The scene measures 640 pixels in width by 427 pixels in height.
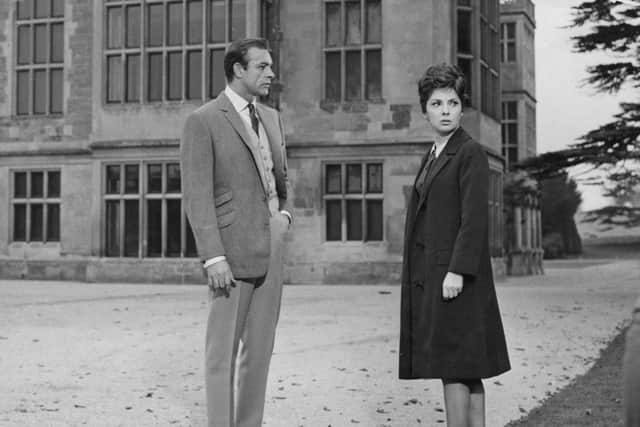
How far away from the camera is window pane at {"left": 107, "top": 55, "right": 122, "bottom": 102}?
61.0 ft

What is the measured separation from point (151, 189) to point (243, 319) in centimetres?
1463

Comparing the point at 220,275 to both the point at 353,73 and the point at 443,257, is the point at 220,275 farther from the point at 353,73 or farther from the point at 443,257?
the point at 353,73

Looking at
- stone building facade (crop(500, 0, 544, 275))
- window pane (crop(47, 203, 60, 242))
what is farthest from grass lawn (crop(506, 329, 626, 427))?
stone building facade (crop(500, 0, 544, 275))

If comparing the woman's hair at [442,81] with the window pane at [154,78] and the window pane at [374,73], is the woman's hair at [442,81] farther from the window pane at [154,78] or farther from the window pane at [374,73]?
the window pane at [154,78]

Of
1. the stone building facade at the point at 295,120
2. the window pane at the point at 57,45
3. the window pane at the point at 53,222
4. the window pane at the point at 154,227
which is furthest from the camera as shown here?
the window pane at the point at 57,45

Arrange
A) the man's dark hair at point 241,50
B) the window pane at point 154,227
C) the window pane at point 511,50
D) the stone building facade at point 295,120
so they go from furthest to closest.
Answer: the window pane at point 511,50 < the window pane at point 154,227 < the stone building facade at point 295,120 < the man's dark hair at point 241,50

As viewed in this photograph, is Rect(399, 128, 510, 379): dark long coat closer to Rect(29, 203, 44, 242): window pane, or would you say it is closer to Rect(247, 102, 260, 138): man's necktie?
Rect(247, 102, 260, 138): man's necktie

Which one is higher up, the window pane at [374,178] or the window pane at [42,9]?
the window pane at [42,9]

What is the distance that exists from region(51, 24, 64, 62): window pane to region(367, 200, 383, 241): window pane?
7.48 meters

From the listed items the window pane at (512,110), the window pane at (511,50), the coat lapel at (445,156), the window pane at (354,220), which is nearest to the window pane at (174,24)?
the window pane at (354,220)

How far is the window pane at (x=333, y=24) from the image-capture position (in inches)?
714

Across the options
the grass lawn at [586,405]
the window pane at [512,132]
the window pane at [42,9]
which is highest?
the window pane at [42,9]

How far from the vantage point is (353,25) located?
18.1m

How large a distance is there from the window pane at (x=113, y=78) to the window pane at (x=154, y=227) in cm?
230
